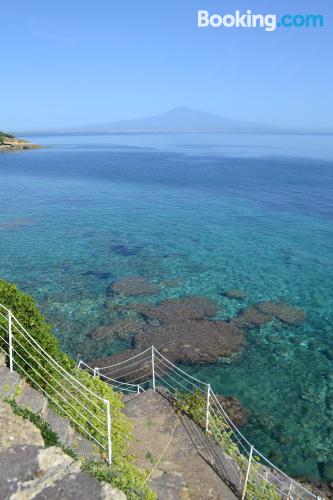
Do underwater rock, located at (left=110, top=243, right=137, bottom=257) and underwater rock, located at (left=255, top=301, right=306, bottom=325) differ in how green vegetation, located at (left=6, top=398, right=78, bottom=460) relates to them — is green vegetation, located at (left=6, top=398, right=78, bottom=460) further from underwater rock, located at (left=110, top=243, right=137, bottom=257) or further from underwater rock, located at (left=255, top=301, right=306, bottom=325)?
underwater rock, located at (left=110, top=243, right=137, bottom=257)

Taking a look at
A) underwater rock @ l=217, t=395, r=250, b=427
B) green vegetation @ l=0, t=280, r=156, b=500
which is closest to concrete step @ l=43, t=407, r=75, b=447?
green vegetation @ l=0, t=280, r=156, b=500

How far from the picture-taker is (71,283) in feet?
91.1

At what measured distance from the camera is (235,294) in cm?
2639

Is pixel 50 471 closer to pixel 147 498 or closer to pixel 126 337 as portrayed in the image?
pixel 147 498

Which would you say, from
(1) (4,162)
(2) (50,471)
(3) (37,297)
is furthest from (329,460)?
(1) (4,162)

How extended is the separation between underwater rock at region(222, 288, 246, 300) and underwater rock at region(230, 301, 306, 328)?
142 cm

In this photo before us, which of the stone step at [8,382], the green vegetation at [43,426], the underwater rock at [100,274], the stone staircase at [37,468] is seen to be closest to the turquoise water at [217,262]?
the underwater rock at [100,274]

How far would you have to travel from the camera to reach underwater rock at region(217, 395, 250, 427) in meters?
15.6

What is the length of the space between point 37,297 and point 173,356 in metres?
10.5

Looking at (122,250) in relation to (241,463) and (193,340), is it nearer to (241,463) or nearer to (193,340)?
(193,340)

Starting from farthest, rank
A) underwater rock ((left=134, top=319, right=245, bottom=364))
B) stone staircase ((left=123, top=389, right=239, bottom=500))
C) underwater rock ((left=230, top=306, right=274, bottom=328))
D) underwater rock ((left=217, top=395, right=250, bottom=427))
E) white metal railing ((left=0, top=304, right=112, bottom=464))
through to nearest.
→ 1. underwater rock ((left=230, top=306, right=274, bottom=328))
2. underwater rock ((left=134, top=319, right=245, bottom=364))
3. underwater rock ((left=217, top=395, right=250, bottom=427))
4. white metal railing ((left=0, top=304, right=112, bottom=464))
5. stone staircase ((left=123, top=389, right=239, bottom=500))

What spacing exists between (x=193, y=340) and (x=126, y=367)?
13.7 ft

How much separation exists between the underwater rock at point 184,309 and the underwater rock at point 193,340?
0.66m

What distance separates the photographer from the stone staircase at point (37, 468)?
23.8ft
